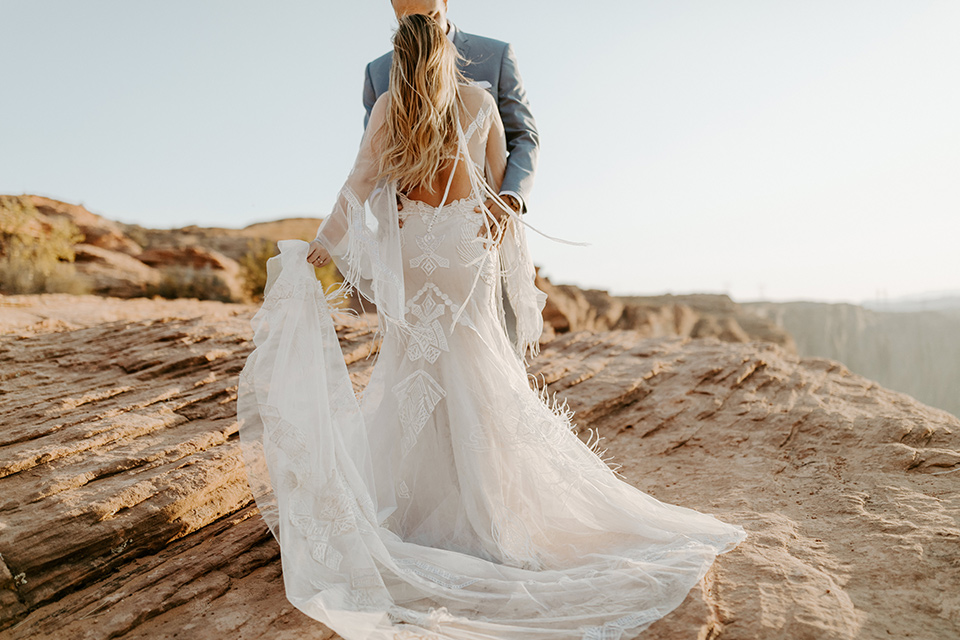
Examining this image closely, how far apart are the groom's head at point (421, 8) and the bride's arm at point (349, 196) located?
578 millimetres

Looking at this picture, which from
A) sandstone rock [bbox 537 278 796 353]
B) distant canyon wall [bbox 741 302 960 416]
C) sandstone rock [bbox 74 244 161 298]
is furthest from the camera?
distant canyon wall [bbox 741 302 960 416]

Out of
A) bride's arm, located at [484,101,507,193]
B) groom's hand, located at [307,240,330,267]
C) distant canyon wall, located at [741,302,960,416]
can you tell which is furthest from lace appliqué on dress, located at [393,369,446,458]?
distant canyon wall, located at [741,302,960,416]

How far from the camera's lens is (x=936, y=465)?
3.82 m

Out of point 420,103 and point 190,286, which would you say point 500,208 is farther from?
point 190,286

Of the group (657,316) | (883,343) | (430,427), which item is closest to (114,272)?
(430,427)

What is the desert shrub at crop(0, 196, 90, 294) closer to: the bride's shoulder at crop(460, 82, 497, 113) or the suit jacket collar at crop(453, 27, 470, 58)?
the suit jacket collar at crop(453, 27, 470, 58)

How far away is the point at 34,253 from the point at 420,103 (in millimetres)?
14090

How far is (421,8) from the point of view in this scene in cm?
295

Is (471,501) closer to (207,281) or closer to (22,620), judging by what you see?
(22,620)

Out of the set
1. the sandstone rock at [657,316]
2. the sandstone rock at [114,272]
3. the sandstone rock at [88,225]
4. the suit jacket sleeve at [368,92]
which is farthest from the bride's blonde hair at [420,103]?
the sandstone rock at [88,225]

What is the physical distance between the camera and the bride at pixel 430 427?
2.44 meters

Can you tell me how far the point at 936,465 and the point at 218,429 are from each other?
477 cm

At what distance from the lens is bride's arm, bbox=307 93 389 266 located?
2871 mm

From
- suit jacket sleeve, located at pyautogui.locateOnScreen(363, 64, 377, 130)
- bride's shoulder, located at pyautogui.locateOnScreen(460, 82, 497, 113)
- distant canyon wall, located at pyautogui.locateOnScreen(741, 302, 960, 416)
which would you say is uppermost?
suit jacket sleeve, located at pyautogui.locateOnScreen(363, 64, 377, 130)
